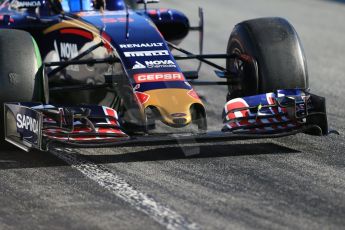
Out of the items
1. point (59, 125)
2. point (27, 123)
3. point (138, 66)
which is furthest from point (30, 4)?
point (59, 125)

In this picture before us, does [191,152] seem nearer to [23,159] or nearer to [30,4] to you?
[23,159]

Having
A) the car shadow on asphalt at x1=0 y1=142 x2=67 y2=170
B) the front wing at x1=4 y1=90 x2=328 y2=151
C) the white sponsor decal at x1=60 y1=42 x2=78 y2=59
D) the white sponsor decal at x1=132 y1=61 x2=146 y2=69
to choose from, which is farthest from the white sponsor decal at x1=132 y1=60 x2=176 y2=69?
the white sponsor decal at x1=60 y1=42 x2=78 y2=59

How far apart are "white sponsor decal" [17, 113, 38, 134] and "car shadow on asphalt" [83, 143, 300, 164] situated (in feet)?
2.06

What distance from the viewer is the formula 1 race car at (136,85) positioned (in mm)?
7105

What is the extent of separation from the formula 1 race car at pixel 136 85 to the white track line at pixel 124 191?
256 millimetres

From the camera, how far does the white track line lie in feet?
18.4

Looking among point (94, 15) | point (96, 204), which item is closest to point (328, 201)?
point (96, 204)

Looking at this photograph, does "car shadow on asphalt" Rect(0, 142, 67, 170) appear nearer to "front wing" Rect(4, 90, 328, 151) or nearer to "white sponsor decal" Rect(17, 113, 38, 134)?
"front wing" Rect(4, 90, 328, 151)

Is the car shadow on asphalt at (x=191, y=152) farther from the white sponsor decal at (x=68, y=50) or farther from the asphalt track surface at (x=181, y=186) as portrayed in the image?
the white sponsor decal at (x=68, y=50)

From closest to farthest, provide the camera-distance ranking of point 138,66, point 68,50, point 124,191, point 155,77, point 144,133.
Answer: point 124,191
point 144,133
point 155,77
point 138,66
point 68,50

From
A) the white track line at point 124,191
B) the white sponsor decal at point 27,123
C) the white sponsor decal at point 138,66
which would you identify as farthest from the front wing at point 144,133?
the white sponsor decal at point 138,66

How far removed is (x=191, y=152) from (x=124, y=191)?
1222mm

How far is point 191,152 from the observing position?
24.6 feet

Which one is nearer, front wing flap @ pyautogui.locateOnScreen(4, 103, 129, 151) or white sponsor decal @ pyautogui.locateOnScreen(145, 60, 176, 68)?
front wing flap @ pyautogui.locateOnScreen(4, 103, 129, 151)
